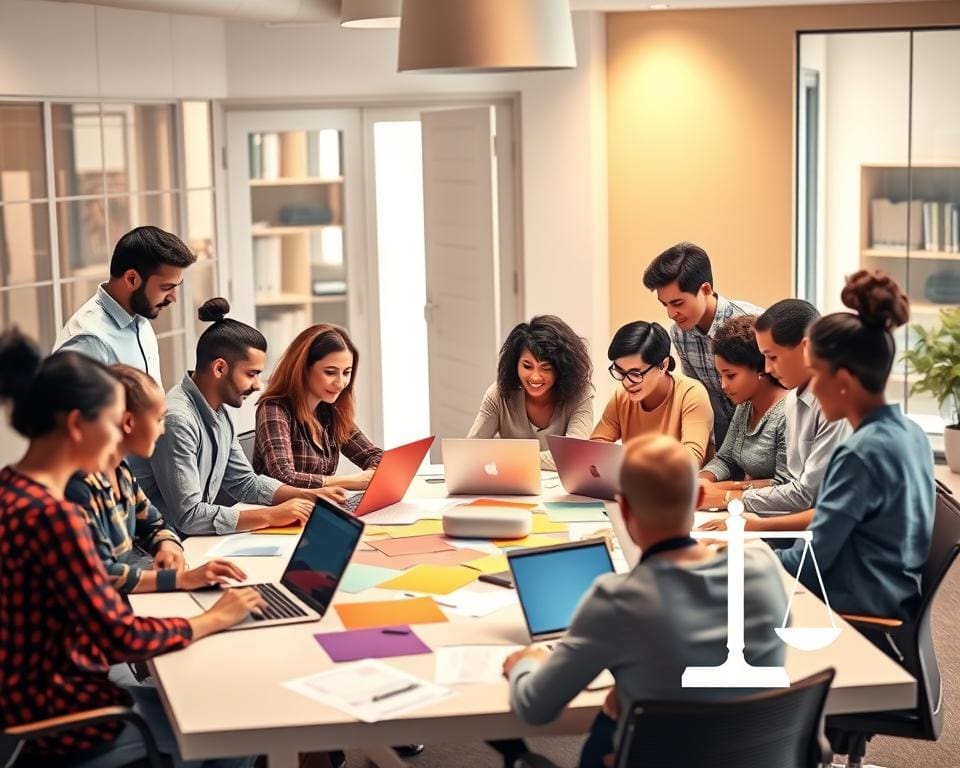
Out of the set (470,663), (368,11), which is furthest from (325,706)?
(368,11)

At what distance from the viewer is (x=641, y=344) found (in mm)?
4672

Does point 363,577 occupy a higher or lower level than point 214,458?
lower

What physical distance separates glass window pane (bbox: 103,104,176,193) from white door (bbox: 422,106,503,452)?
1432 mm

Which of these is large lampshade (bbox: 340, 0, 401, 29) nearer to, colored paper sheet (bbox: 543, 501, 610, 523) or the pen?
colored paper sheet (bbox: 543, 501, 610, 523)

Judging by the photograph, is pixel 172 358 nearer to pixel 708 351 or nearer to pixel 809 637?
pixel 708 351

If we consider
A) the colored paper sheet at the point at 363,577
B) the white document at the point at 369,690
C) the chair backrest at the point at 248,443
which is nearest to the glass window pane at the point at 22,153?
the chair backrest at the point at 248,443

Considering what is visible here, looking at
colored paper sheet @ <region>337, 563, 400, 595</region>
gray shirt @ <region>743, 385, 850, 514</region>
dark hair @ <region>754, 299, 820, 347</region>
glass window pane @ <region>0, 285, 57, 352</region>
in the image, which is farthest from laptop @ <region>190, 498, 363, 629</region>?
glass window pane @ <region>0, 285, 57, 352</region>

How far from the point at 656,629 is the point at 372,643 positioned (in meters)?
0.90

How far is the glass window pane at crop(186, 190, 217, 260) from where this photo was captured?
24.3 ft

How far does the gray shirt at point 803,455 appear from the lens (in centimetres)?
410

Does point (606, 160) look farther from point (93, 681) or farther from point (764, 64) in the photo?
point (93, 681)

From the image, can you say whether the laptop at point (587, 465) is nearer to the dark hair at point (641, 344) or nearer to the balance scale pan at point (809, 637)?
the dark hair at point (641, 344)

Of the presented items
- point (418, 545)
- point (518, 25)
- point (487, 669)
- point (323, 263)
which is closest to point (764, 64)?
point (323, 263)

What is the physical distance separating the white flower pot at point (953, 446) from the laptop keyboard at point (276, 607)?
492 centimetres
